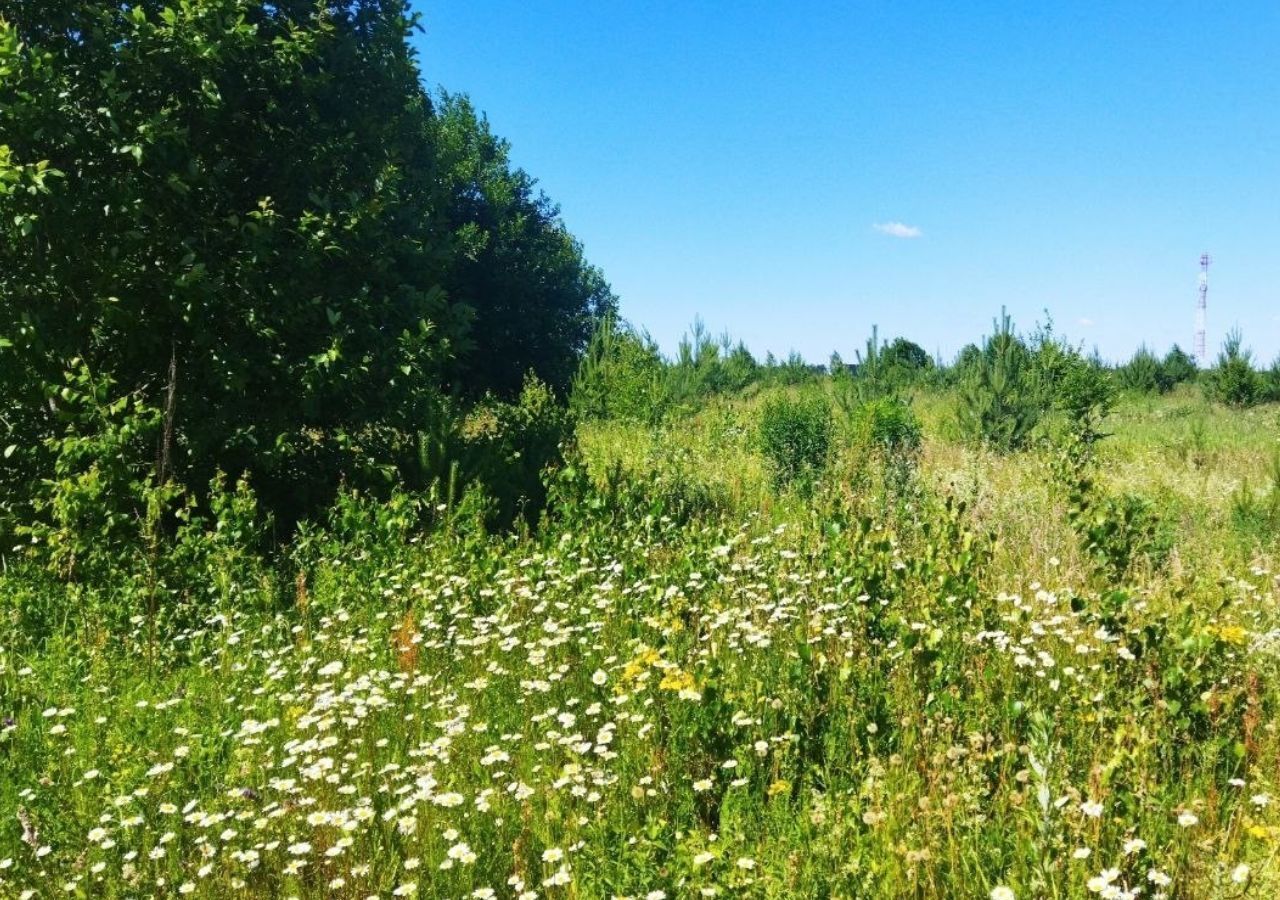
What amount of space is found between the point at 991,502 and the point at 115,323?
8.57m

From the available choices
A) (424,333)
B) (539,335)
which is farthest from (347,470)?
(539,335)

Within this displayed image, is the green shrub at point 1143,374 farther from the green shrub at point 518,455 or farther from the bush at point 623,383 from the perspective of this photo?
the green shrub at point 518,455

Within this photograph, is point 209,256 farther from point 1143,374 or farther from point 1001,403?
point 1143,374

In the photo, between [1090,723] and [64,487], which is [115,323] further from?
[1090,723]

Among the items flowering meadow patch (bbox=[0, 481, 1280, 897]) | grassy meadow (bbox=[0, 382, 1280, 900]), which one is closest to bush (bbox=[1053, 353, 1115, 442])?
grassy meadow (bbox=[0, 382, 1280, 900])

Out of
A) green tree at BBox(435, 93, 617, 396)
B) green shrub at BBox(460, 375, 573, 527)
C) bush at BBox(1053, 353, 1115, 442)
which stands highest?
green tree at BBox(435, 93, 617, 396)

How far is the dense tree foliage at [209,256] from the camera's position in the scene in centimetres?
719

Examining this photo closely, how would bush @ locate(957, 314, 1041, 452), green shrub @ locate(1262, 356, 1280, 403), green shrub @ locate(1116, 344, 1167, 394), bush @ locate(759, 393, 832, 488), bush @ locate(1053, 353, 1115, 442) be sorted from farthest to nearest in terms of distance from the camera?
1. green shrub @ locate(1116, 344, 1167, 394)
2. green shrub @ locate(1262, 356, 1280, 403)
3. bush @ locate(957, 314, 1041, 452)
4. bush @ locate(1053, 353, 1115, 442)
5. bush @ locate(759, 393, 832, 488)

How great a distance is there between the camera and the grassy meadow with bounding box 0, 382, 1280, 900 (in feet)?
9.74

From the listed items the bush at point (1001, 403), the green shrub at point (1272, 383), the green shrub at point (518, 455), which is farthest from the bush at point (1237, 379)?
the green shrub at point (518, 455)

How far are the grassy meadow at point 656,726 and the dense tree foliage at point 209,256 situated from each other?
1.65m

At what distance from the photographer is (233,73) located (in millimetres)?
7938

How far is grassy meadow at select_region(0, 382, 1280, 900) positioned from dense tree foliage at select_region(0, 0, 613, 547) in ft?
5.41

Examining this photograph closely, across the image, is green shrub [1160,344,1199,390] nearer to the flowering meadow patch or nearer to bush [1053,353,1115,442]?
bush [1053,353,1115,442]
